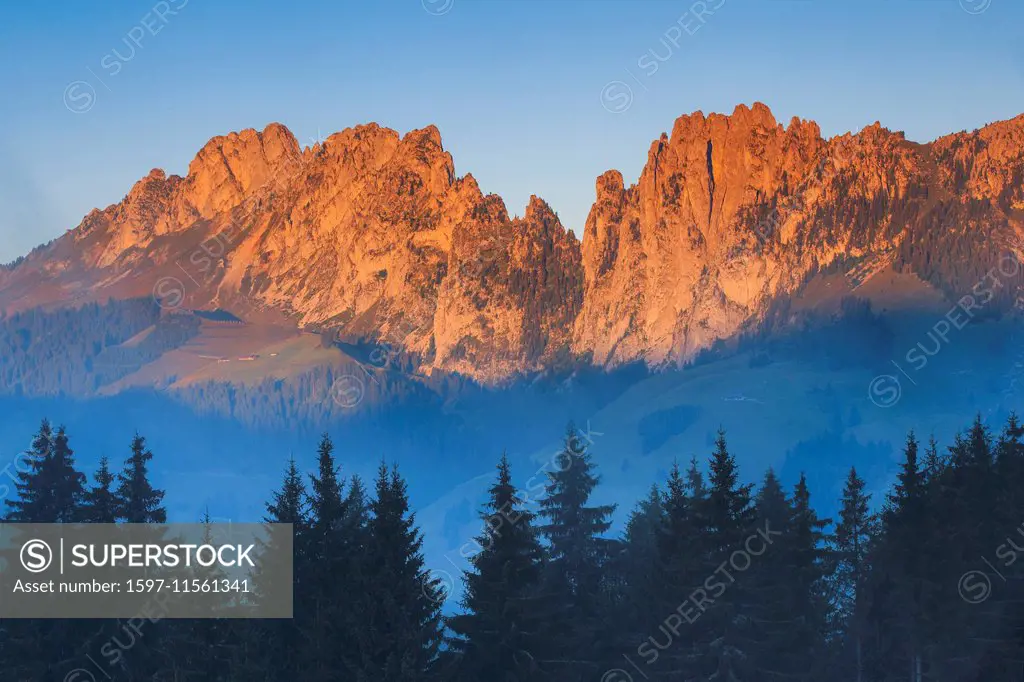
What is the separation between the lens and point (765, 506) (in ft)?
244

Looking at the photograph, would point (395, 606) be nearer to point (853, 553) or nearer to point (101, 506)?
point (101, 506)

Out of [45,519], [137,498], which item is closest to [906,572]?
[137,498]

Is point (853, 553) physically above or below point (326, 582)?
above

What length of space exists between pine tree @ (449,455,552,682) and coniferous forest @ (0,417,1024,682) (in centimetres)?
8

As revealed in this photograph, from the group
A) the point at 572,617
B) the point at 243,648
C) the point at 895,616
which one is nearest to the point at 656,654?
the point at 572,617

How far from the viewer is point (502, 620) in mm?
60281

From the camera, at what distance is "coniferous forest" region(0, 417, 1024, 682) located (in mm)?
57500

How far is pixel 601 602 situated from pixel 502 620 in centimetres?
1338

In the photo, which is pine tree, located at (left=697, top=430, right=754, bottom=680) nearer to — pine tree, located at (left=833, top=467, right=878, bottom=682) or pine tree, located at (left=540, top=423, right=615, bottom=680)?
pine tree, located at (left=540, top=423, right=615, bottom=680)

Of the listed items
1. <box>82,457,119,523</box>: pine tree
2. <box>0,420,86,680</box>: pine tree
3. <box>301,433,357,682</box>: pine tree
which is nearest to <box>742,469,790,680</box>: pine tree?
<box>301,433,357,682</box>: pine tree

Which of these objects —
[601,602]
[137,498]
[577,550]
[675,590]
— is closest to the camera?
[675,590]

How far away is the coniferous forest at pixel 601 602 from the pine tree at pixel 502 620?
0.26 feet

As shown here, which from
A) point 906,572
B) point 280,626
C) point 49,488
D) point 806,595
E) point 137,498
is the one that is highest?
point 49,488

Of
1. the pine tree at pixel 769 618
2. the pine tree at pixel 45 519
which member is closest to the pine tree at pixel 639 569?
the pine tree at pixel 769 618
